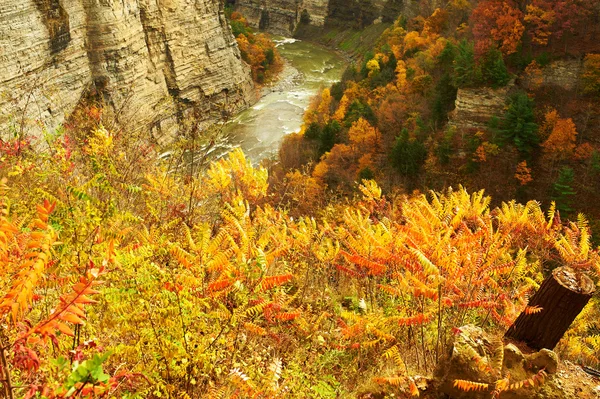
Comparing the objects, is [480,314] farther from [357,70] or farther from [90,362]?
[357,70]

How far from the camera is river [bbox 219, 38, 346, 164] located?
41.7 metres

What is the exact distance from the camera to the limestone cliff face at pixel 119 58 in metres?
25.6

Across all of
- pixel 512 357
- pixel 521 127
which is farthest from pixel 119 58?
pixel 512 357

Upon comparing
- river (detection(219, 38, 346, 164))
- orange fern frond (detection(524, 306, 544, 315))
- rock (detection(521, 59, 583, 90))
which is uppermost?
orange fern frond (detection(524, 306, 544, 315))

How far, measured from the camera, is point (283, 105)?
5016 centimetres

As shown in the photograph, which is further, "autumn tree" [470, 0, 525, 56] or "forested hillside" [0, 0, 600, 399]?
"autumn tree" [470, 0, 525, 56]

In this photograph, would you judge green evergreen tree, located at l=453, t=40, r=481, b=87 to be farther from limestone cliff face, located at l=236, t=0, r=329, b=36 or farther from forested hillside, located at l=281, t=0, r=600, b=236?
limestone cliff face, located at l=236, t=0, r=329, b=36

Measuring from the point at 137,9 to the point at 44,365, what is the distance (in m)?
36.3

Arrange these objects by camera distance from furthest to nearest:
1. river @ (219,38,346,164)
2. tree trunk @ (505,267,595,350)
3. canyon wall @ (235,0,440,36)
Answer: canyon wall @ (235,0,440,36) → river @ (219,38,346,164) → tree trunk @ (505,267,595,350)

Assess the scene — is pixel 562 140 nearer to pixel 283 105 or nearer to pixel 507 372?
pixel 507 372

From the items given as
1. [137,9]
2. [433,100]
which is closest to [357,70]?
[433,100]

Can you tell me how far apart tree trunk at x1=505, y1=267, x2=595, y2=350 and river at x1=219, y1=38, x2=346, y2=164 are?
26.5 meters

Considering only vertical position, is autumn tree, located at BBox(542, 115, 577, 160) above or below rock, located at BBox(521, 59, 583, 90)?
below

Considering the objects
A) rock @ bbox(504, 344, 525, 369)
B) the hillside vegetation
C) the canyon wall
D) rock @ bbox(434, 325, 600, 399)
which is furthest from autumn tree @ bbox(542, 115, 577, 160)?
the canyon wall
